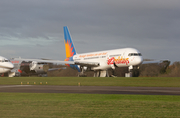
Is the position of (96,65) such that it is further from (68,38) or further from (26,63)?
(26,63)

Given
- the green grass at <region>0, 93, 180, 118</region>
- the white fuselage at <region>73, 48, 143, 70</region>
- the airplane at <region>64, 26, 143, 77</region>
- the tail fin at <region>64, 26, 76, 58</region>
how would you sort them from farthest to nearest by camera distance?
the tail fin at <region>64, 26, 76, 58</region> < the airplane at <region>64, 26, 143, 77</region> < the white fuselage at <region>73, 48, 143, 70</region> < the green grass at <region>0, 93, 180, 118</region>

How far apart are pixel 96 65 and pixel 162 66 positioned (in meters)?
14.9

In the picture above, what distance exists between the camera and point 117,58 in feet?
167

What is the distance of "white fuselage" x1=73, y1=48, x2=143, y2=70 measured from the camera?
48.4 metres

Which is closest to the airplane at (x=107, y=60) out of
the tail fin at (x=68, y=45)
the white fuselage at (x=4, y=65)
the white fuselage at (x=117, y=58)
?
the white fuselage at (x=117, y=58)

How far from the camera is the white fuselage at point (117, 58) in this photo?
159 ft

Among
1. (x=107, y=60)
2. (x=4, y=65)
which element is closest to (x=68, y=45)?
(x=4, y=65)

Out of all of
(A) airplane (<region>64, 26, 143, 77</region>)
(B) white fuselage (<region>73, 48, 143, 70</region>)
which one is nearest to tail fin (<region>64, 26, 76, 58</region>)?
(A) airplane (<region>64, 26, 143, 77</region>)

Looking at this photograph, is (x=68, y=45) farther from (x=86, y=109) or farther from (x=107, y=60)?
(x=86, y=109)

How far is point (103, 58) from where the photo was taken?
5531 centimetres

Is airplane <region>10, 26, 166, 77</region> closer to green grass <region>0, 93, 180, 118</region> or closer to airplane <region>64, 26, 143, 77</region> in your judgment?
airplane <region>64, 26, 143, 77</region>

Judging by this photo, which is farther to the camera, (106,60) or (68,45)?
(68,45)

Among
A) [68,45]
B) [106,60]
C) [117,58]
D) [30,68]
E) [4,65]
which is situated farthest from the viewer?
[30,68]

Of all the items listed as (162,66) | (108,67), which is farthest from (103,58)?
(162,66)
